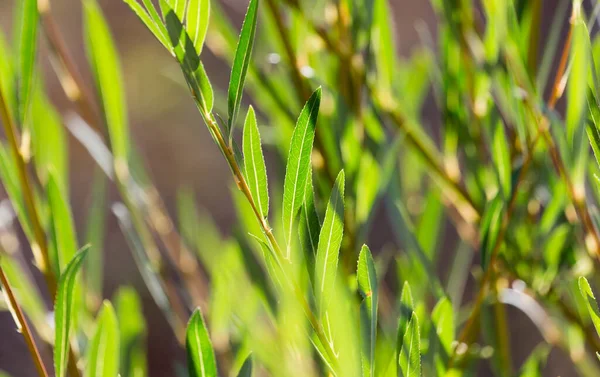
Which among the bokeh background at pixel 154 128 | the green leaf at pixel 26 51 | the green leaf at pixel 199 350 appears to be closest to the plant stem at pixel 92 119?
the green leaf at pixel 26 51

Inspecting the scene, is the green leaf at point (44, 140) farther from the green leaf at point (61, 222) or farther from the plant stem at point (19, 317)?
the plant stem at point (19, 317)

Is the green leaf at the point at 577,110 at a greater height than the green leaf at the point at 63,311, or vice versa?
the green leaf at the point at 577,110

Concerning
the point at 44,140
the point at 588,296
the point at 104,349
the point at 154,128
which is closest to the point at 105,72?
the point at 44,140

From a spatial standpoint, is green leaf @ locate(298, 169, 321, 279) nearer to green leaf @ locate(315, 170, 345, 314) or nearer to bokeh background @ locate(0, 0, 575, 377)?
green leaf @ locate(315, 170, 345, 314)

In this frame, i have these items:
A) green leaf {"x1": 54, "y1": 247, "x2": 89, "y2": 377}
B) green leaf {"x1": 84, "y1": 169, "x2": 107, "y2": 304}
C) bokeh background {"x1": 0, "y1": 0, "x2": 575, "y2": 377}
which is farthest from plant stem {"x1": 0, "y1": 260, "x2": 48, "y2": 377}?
bokeh background {"x1": 0, "y1": 0, "x2": 575, "y2": 377}

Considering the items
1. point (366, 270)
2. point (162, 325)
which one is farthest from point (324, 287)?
point (162, 325)

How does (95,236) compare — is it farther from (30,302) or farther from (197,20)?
(197,20)
